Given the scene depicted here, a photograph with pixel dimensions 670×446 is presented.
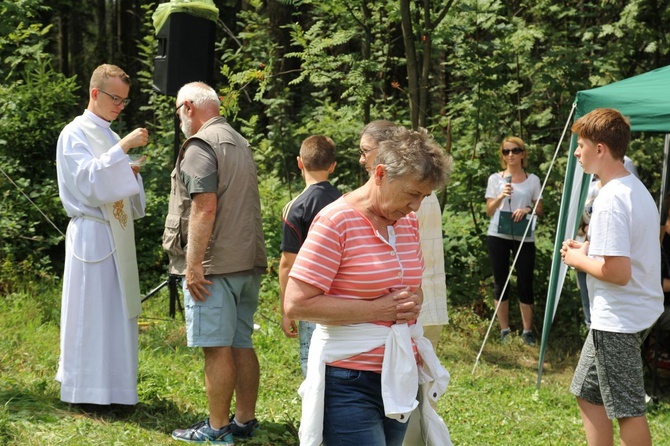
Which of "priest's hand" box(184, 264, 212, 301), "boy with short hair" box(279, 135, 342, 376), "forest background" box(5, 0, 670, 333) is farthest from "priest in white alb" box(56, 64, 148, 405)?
"forest background" box(5, 0, 670, 333)

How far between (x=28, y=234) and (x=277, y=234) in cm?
259

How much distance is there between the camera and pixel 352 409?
2.71 m

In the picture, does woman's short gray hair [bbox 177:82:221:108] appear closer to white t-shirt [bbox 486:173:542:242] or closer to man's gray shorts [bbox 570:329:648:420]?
man's gray shorts [bbox 570:329:648:420]

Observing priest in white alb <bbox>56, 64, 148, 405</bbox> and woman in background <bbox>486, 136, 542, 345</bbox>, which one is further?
woman in background <bbox>486, 136, 542, 345</bbox>

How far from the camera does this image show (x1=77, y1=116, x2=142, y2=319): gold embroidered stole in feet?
15.8

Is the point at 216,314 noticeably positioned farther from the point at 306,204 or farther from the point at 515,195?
the point at 515,195

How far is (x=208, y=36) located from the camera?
727 cm

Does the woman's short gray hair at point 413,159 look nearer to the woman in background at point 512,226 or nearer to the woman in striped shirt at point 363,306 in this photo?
the woman in striped shirt at point 363,306

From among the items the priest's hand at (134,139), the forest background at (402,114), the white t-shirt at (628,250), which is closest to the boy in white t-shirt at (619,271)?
the white t-shirt at (628,250)

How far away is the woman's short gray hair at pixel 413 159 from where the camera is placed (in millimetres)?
2715

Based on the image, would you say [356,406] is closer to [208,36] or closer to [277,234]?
[208,36]

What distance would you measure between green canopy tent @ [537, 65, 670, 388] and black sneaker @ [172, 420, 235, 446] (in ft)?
8.25

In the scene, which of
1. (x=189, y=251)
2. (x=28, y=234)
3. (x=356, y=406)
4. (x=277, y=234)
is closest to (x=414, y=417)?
(x=356, y=406)

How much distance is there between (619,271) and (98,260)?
2760 mm
